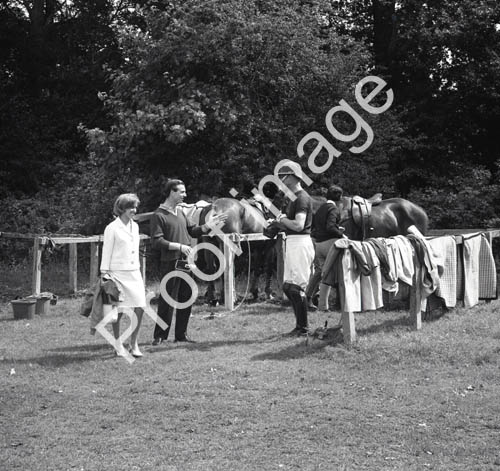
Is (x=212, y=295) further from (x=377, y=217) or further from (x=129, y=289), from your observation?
(x=129, y=289)

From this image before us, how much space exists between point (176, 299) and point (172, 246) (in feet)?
2.34

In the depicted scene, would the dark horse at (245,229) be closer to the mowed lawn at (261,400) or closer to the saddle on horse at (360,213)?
the saddle on horse at (360,213)

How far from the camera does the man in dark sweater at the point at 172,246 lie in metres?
8.62

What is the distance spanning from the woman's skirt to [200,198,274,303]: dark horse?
4145 mm

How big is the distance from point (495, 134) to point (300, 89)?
22.1 feet

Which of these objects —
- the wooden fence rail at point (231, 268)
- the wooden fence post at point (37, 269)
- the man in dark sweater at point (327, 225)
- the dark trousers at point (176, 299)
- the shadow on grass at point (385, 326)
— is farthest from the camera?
the wooden fence post at point (37, 269)

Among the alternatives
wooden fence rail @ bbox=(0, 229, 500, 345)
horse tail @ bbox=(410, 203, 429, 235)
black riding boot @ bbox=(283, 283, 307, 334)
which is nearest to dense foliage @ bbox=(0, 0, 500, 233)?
wooden fence rail @ bbox=(0, 229, 500, 345)

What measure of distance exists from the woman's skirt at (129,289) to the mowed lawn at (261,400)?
665 millimetres

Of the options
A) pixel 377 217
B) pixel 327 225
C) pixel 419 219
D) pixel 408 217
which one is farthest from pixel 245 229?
pixel 327 225

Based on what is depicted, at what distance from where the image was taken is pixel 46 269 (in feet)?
58.3

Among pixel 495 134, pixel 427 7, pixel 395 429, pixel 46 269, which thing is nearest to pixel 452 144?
pixel 495 134

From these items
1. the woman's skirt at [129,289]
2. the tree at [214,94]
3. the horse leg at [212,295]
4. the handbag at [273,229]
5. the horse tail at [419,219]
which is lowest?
the horse leg at [212,295]

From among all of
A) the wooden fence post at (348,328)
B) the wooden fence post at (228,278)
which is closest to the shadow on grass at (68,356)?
the wooden fence post at (348,328)

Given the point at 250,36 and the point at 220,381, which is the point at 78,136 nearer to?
the point at 250,36
